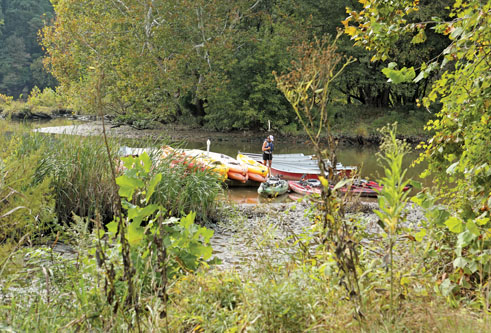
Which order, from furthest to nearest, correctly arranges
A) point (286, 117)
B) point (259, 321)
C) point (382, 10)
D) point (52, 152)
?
point (286, 117) → point (52, 152) → point (382, 10) → point (259, 321)

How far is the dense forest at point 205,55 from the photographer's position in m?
29.5

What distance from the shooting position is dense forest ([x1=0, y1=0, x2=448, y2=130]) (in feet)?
96.6

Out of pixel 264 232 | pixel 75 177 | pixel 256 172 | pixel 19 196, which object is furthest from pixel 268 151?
pixel 19 196

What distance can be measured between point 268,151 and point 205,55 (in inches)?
593

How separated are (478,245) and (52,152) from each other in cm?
726

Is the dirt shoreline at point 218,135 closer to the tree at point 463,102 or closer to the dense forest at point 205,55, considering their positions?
the dense forest at point 205,55

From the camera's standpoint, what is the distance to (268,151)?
17594 millimetres

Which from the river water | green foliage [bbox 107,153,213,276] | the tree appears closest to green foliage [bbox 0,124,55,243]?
green foliage [bbox 107,153,213,276]

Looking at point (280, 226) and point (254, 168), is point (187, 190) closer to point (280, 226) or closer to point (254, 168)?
point (280, 226)

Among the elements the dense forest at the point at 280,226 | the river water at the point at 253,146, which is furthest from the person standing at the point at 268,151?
the river water at the point at 253,146

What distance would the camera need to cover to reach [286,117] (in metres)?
32.9

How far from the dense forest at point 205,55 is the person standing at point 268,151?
43.8 feet

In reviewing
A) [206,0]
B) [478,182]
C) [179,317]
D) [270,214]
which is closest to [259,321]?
[179,317]

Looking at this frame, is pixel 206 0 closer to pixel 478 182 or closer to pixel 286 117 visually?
pixel 286 117
